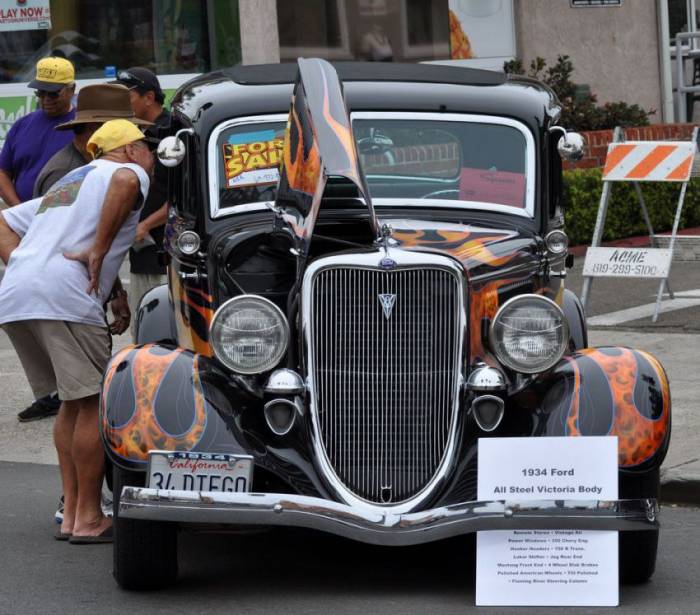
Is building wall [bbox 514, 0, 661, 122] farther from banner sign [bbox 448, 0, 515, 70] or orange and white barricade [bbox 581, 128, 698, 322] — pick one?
orange and white barricade [bbox 581, 128, 698, 322]

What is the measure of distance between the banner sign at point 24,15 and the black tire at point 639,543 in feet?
45.6

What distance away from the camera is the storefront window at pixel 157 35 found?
61.0 feet

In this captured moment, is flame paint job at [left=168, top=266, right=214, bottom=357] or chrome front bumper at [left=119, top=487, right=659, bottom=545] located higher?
flame paint job at [left=168, top=266, right=214, bottom=357]

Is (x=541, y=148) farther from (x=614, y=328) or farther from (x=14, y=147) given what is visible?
(x=614, y=328)

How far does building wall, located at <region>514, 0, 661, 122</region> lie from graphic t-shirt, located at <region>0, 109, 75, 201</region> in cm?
1060

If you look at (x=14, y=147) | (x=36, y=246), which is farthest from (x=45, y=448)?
(x=36, y=246)

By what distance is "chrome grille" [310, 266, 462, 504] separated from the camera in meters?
6.12

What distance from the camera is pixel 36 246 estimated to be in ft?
23.5

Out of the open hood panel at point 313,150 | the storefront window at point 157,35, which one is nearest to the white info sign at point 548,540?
the open hood panel at point 313,150

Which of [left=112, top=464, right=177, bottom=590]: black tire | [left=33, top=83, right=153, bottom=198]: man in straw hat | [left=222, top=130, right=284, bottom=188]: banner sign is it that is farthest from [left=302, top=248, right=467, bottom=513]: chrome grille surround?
[left=33, top=83, right=153, bottom=198]: man in straw hat

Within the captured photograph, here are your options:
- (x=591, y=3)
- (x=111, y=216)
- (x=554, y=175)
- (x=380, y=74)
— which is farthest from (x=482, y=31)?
(x=111, y=216)

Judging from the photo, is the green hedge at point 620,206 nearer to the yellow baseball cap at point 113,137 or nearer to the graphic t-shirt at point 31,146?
the graphic t-shirt at point 31,146

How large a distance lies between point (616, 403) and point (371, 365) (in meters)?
0.92

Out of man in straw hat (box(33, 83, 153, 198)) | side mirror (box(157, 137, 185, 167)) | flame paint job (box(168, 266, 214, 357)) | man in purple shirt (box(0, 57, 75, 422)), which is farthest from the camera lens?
man in purple shirt (box(0, 57, 75, 422))
